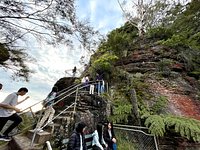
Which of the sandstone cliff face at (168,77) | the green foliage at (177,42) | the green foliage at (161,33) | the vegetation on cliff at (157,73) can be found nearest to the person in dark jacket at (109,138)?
the vegetation on cliff at (157,73)

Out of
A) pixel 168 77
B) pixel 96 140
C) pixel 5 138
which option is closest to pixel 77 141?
pixel 96 140

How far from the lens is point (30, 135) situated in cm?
688

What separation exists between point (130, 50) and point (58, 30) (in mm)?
8853

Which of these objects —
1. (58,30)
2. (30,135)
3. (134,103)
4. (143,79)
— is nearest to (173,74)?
(143,79)

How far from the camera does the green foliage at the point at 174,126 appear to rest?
7.49m

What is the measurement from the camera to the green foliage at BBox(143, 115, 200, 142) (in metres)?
7.49

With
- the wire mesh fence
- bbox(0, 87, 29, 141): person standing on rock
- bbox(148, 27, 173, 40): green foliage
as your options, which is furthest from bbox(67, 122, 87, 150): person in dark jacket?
bbox(148, 27, 173, 40): green foliage

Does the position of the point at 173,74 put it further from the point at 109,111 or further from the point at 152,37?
the point at 152,37

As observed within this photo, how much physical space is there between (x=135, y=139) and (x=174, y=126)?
4.97 ft

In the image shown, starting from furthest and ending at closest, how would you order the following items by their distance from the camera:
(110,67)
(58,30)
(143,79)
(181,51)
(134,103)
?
(181,51) < (110,67) < (143,79) < (134,103) < (58,30)

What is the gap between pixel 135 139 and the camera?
26.8 feet

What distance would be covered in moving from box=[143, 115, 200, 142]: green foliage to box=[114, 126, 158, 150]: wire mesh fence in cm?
40

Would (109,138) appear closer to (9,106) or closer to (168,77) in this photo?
(9,106)

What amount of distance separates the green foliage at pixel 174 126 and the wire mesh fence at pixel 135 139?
1.31ft
